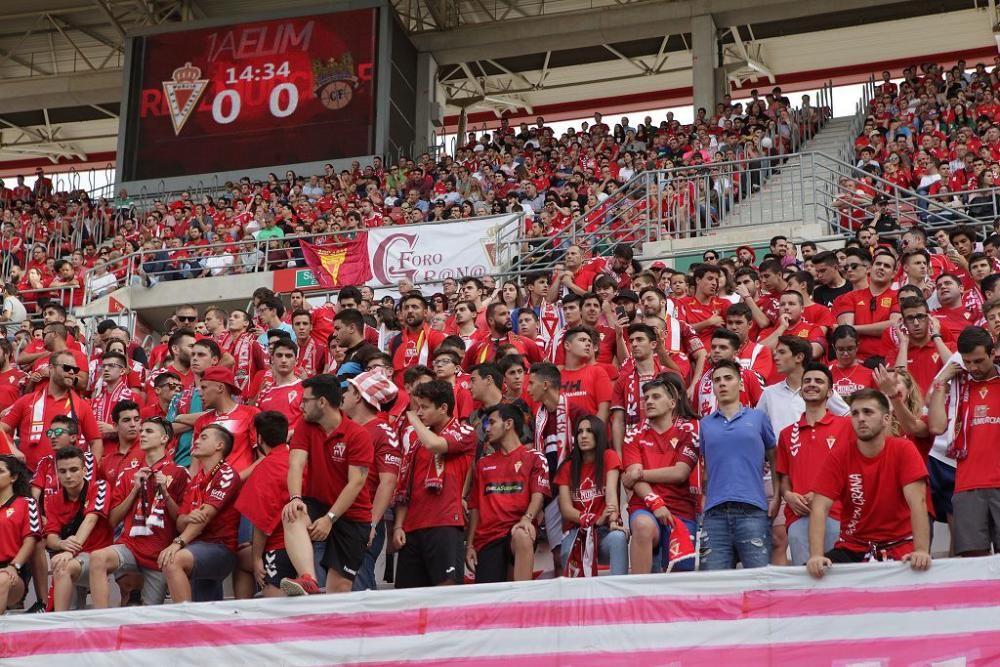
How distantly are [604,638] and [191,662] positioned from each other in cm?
237

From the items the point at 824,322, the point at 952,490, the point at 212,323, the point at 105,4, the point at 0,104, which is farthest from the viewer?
the point at 0,104

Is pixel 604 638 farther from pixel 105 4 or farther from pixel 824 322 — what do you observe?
pixel 105 4

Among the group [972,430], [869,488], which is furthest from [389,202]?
[869,488]

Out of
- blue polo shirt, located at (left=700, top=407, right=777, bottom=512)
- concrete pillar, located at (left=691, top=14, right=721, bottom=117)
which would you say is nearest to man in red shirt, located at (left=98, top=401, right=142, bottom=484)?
blue polo shirt, located at (left=700, top=407, right=777, bottom=512)

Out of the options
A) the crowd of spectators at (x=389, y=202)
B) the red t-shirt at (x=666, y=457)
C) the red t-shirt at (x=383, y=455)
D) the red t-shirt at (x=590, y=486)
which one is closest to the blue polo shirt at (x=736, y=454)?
the red t-shirt at (x=666, y=457)

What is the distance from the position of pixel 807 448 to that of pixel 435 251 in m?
11.0

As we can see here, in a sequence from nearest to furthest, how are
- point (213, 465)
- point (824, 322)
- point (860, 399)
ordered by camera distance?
point (860, 399) < point (213, 465) < point (824, 322)

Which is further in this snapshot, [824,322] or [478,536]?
[824,322]

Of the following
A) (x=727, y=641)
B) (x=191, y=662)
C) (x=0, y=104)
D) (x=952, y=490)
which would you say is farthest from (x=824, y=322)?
(x=0, y=104)

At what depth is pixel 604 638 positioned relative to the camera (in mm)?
6832

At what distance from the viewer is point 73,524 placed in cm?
960

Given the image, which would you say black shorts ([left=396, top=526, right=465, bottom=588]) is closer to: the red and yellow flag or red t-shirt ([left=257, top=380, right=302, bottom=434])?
red t-shirt ([left=257, top=380, right=302, bottom=434])

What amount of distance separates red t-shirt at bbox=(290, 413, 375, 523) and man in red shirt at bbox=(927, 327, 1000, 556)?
3481 mm

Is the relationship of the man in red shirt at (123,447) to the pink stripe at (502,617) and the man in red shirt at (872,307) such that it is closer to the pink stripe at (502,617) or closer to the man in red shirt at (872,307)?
the pink stripe at (502,617)
